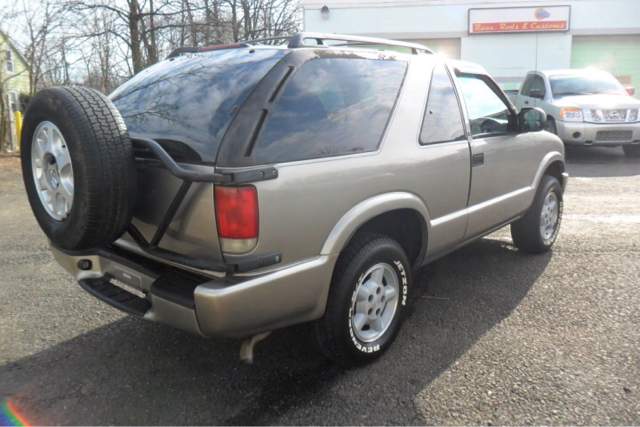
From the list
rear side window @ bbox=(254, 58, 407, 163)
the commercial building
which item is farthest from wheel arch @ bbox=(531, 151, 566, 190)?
the commercial building

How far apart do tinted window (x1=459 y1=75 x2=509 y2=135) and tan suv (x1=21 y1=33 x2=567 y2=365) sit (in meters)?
0.37

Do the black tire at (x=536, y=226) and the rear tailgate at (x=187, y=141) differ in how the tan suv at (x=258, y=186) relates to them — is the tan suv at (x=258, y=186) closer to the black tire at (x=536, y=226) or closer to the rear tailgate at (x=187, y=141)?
the rear tailgate at (x=187, y=141)

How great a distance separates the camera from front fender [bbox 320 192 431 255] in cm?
258

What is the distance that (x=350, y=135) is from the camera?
2.74m

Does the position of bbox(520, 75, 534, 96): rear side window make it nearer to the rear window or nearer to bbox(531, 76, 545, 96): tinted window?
bbox(531, 76, 545, 96): tinted window

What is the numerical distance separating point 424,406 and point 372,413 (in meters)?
0.26

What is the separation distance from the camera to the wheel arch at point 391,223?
2604 mm

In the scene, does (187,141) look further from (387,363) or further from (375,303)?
(387,363)

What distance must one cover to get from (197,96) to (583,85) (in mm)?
10318

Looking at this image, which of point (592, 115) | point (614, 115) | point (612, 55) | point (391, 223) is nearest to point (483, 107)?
point (391, 223)

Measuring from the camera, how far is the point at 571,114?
985 cm

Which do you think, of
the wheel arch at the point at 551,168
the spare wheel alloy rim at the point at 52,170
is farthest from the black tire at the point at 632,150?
the spare wheel alloy rim at the point at 52,170

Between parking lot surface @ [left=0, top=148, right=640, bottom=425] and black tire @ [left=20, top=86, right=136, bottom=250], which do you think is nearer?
black tire @ [left=20, top=86, right=136, bottom=250]

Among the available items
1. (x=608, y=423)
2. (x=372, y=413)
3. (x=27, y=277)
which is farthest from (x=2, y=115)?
(x=608, y=423)
